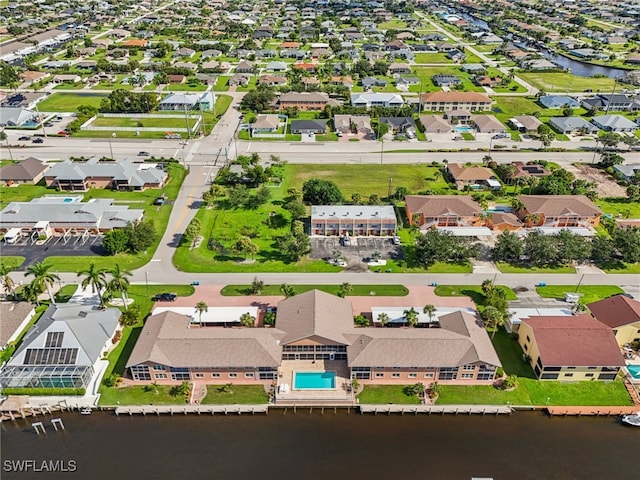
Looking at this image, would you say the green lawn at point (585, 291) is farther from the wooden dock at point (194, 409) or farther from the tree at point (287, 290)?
the wooden dock at point (194, 409)

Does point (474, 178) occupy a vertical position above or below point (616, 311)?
below

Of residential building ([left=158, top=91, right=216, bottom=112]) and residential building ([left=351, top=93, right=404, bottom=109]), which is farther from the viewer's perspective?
residential building ([left=351, top=93, right=404, bottom=109])

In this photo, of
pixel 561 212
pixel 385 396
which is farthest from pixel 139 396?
pixel 561 212

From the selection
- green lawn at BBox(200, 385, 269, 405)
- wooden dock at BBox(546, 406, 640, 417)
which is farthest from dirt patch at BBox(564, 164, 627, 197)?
green lawn at BBox(200, 385, 269, 405)

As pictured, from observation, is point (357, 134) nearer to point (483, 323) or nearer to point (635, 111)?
point (483, 323)

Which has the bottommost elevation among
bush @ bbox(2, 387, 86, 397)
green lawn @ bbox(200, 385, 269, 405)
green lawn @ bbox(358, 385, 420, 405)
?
green lawn @ bbox(358, 385, 420, 405)

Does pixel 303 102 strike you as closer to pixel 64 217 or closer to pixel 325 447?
pixel 64 217

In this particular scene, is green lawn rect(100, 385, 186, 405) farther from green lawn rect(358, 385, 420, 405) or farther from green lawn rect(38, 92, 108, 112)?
green lawn rect(38, 92, 108, 112)
